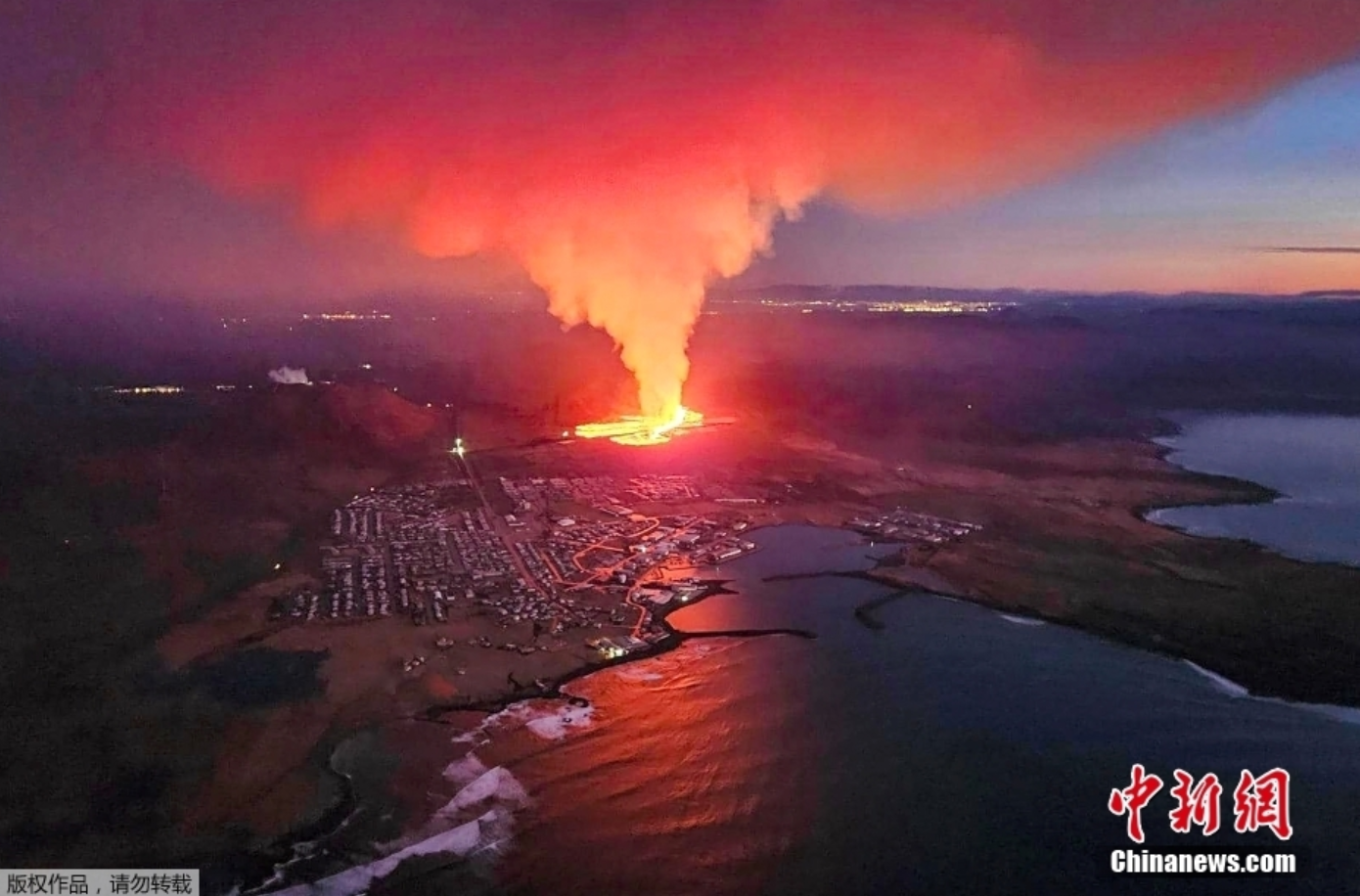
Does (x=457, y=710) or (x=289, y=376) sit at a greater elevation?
(x=289, y=376)

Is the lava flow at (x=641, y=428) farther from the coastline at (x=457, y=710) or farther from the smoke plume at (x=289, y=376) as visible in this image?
the smoke plume at (x=289, y=376)

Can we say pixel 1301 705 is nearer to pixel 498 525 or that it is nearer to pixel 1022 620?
pixel 1022 620

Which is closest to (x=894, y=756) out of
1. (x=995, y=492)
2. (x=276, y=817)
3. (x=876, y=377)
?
(x=276, y=817)

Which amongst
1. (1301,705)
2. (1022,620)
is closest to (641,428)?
(1022,620)

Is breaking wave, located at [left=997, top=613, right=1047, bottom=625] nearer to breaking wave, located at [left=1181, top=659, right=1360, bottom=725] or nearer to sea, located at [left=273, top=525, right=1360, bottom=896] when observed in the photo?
sea, located at [left=273, top=525, right=1360, bottom=896]

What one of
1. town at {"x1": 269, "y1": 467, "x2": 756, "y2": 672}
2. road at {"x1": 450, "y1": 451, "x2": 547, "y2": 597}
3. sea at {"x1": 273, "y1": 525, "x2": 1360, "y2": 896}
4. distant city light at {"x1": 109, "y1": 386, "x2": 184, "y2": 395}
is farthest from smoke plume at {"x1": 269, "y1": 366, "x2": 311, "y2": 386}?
sea at {"x1": 273, "y1": 525, "x2": 1360, "y2": 896}

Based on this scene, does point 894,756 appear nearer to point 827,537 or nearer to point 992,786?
point 992,786
